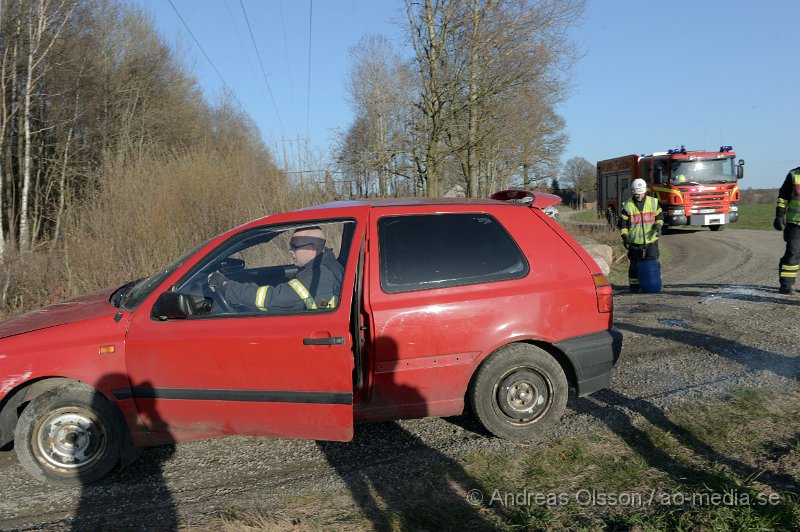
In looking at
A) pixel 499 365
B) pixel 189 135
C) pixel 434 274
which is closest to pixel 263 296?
pixel 434 274

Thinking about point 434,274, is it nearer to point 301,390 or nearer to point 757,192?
point 301,390

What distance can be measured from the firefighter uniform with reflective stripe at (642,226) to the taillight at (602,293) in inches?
204

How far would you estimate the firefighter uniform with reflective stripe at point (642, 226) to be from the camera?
8844 millimetres

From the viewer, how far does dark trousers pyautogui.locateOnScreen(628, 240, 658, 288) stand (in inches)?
352

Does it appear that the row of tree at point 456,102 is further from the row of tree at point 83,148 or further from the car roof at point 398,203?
the car roof at point 398,203

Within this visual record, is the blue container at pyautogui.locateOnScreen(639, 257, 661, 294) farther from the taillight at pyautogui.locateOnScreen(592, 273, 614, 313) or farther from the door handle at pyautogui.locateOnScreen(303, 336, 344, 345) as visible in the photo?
the door handle at pyautogui.locateOnScreen(303, 336, 344, 345)

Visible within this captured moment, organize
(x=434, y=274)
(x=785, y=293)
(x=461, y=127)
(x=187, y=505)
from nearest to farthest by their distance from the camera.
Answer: (x=187, y=505)
(x=434, y=274)
(x=785, y=293)
(x=461, y=127)

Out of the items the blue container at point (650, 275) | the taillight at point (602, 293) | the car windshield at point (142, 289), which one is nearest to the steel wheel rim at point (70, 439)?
the car windshield at point (142, 289)

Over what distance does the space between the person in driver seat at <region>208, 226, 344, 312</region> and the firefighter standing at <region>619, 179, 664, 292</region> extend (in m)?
6.48

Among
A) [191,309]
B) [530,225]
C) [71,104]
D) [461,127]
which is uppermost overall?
[71,104]

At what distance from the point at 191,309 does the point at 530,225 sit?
96.6 inches

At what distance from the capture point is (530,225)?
423 cm

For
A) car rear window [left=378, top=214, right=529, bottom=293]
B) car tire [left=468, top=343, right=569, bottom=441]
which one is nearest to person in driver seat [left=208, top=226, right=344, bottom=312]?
car rear window [left=378, top=214, right=529, bottom=293]

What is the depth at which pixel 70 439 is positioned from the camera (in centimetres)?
364
